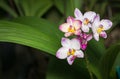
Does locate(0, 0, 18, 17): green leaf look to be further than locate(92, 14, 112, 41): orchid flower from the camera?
Yes

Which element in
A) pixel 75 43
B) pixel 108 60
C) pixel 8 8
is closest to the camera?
pixel 75 43

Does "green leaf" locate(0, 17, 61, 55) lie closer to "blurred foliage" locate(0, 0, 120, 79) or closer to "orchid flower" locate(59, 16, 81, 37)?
"blurred foliage" locate(0, 0, 120, 79)

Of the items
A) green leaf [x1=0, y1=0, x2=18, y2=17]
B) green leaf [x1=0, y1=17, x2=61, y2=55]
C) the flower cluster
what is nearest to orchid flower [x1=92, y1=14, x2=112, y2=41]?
the flower cluster

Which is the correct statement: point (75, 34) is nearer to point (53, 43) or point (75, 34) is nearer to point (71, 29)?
point (71, 29)

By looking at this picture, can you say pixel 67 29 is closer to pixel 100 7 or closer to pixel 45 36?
pixel 45 36

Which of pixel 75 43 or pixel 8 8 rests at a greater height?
pixel 8 8

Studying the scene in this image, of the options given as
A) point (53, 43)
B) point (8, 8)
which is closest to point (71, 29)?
point (53, 43)

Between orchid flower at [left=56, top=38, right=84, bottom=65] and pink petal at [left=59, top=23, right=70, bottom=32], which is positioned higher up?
pink petal at [left=59, top=23, right=70, bottom=32]

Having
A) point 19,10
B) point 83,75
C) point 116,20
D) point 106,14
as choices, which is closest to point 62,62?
point 83,75

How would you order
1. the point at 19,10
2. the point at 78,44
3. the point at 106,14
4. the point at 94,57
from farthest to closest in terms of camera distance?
1. the point at 106,14
2. the point at 19,10
3. the point at 94,57
4. the point at 78,44
